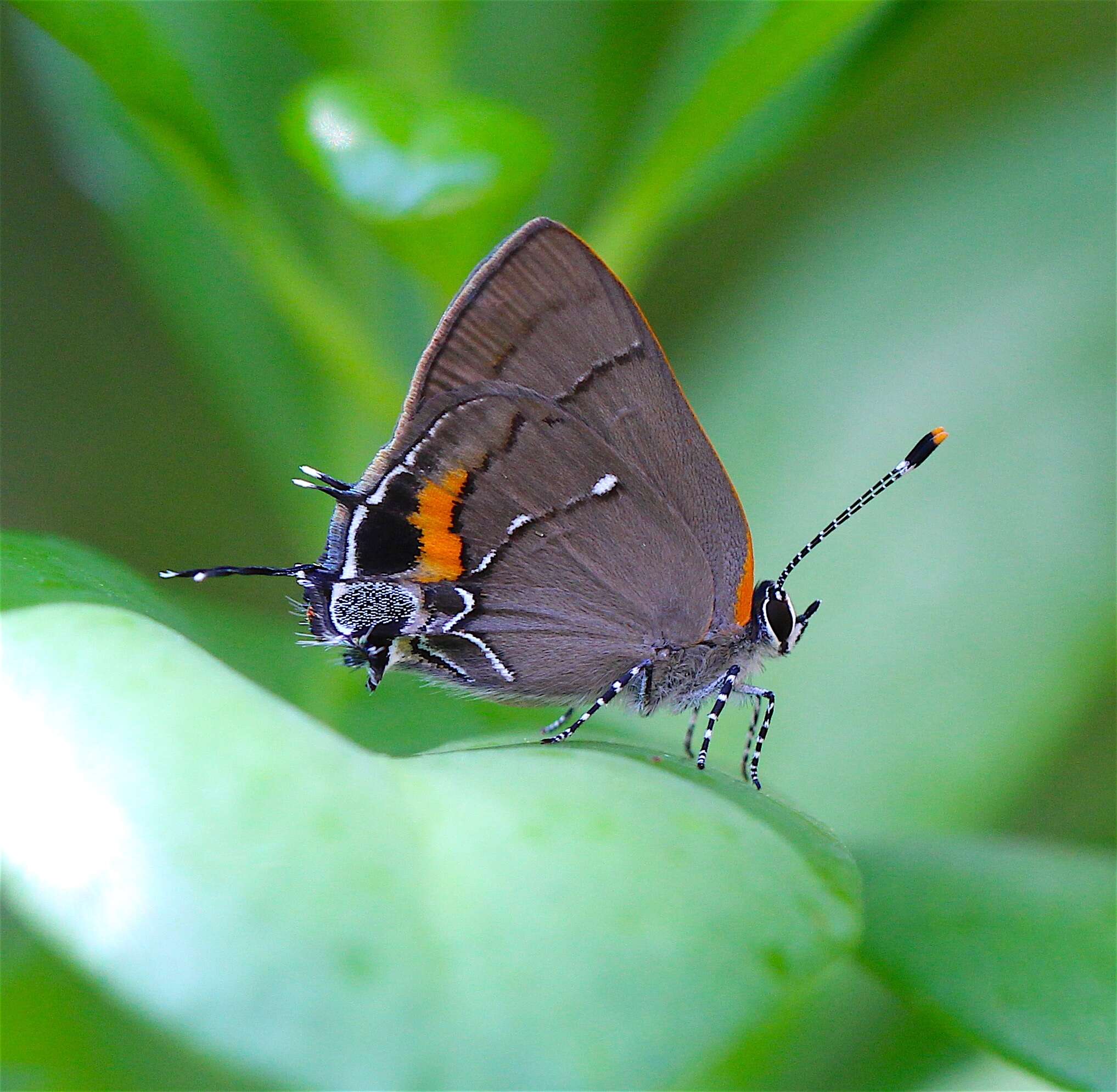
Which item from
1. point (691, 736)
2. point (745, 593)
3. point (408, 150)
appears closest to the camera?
point (408, 150)

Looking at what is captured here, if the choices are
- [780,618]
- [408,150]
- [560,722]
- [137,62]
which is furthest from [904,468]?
[137,62]

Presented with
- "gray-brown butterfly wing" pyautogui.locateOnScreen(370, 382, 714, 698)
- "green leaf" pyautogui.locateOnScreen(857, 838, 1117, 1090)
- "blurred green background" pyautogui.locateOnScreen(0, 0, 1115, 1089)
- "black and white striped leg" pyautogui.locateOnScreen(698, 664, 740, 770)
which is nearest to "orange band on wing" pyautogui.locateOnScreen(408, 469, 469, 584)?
"gray-brown butterfly wing" pyautogui.locateOnScreen(370, 382, 714, 698)

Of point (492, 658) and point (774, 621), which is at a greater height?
point (774, 621)

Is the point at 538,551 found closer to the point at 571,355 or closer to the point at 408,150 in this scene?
the point at 571,355

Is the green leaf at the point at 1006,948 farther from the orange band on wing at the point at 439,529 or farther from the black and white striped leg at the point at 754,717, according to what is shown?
the orange band on wing at the point at 439,529

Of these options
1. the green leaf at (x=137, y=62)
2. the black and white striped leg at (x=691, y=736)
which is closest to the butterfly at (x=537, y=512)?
the black and white striped leg at (x=691, y=736)

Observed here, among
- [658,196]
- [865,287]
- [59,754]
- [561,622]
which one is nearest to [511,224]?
[658,196]

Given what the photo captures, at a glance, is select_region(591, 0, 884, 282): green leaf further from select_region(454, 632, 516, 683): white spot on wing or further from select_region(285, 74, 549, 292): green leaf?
select_region(454, 632, 516, 683): white spot on wing
